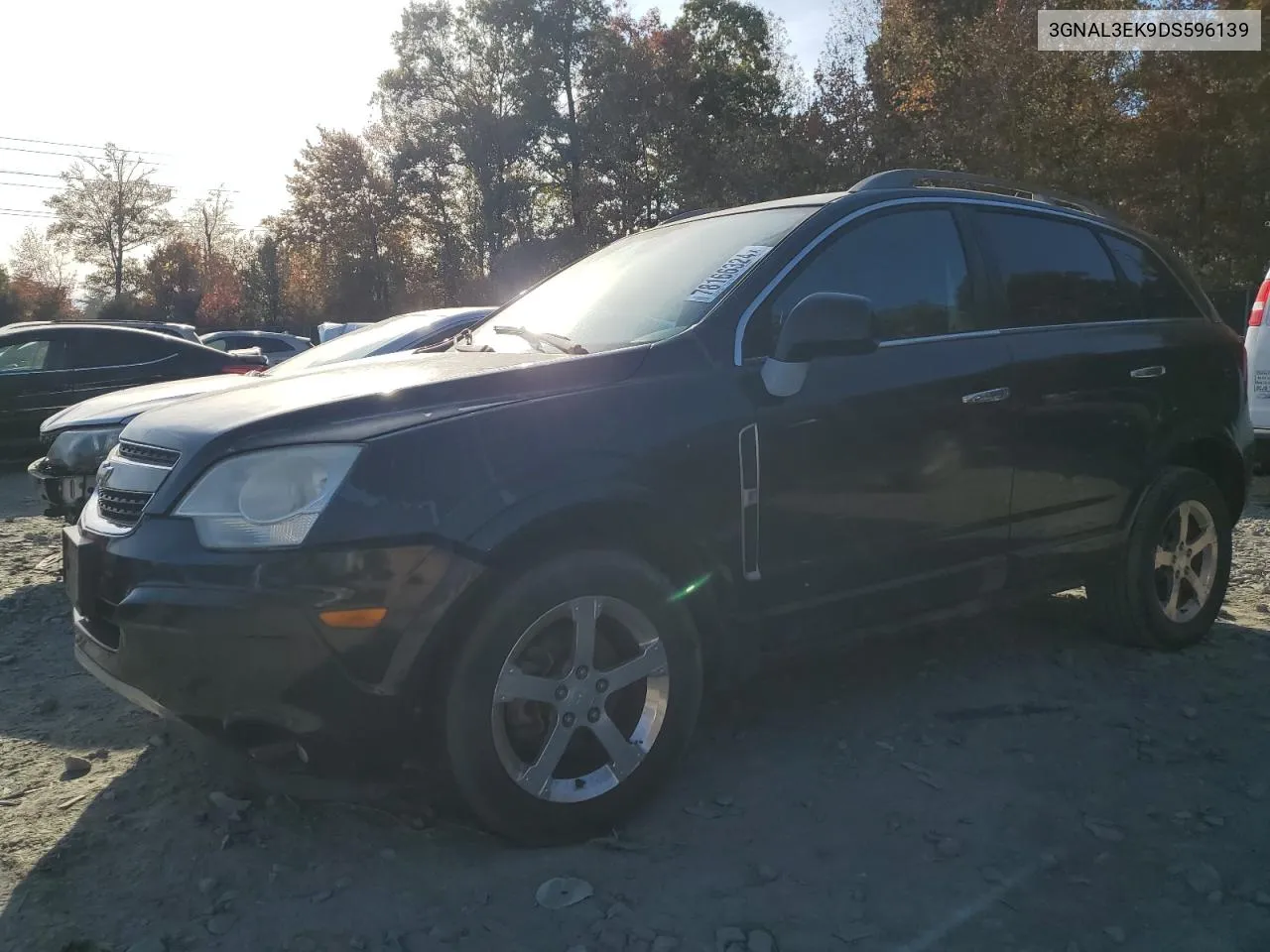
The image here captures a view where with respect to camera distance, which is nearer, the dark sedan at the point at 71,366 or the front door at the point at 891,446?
the front door at the point at 891,446

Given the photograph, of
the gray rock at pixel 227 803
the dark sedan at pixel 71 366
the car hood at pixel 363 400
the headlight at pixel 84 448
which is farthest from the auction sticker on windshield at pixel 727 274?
the dark sedan at pixel 71 366

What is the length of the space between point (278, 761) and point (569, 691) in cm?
73

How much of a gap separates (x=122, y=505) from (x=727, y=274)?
1.88m

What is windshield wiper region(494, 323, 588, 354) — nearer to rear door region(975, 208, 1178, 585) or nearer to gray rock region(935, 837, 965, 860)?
rear door region(975, 208, 1178, 585)

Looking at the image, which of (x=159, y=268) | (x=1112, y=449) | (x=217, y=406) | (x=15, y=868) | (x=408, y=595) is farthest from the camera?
(x=159, y=268)

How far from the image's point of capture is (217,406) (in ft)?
9.61

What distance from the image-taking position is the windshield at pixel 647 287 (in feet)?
10.8

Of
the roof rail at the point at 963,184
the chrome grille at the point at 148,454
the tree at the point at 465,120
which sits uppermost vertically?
the tree at the point at 465,120

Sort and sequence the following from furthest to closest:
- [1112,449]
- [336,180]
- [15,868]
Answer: [336,180] < [1112,449] < [15,868]

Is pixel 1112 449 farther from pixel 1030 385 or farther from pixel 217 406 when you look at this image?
pixel 217 406

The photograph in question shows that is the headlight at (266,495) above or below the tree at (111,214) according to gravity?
below

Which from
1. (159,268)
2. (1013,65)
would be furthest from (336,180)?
(1013,65)

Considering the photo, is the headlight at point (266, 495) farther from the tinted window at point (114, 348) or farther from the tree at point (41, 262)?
the tree at point (41, 262)

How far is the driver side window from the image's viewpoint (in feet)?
11.0
